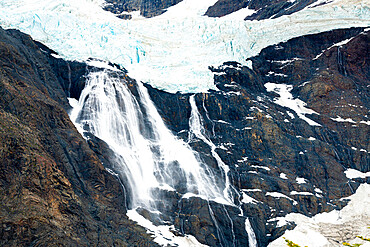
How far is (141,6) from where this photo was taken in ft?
289

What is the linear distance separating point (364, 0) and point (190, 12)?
127 feet

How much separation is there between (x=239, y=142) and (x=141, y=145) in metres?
9.42

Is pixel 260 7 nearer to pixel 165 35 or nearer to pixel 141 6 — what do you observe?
pixel 141 6

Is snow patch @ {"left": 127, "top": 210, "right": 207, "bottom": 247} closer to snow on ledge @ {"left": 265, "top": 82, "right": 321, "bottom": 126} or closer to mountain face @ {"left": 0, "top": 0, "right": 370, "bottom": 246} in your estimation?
mountain face @ {"left": 0, "top": 0, "right": 370, "bottom": 246}

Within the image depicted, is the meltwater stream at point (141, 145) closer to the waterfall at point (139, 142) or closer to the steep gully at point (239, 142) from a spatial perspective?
the waterfall at point (139, 142)

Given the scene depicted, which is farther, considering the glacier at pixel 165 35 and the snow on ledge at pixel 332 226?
the glacier at pixel 165 35

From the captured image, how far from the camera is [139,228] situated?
2477 cm

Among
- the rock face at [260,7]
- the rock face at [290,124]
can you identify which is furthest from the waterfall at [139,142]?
the rock face at [260,7]

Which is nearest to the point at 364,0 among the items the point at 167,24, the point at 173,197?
the point at 167,24

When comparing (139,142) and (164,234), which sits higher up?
(139,142)

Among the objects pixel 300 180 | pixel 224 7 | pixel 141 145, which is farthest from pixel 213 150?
pixel 224 7

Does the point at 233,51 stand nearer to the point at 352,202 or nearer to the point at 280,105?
the point at 280,105

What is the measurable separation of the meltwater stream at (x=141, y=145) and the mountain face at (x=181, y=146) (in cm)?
10

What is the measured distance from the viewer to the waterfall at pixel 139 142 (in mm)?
28906
